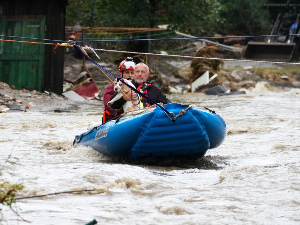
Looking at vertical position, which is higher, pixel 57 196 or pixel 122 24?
pixel 122 24

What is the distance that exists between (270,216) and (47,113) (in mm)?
8216

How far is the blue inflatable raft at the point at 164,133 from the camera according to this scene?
4.86 m

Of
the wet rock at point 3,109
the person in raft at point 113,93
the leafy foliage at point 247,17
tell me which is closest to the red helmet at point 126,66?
the person in raft at point 113,93

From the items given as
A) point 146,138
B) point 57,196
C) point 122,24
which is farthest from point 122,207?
point 122,24

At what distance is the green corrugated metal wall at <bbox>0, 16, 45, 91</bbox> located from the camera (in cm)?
1302

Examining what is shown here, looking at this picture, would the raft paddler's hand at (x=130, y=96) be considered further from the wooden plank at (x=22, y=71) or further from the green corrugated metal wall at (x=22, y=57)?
the wooden plank at (x=22, y=71)

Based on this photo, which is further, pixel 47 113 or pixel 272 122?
pixel 47 113

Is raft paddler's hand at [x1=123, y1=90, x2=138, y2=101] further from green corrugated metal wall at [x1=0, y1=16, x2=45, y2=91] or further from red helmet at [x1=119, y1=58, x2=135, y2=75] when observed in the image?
green corrugated metal wall at [x1=0, y1=16, x2=45, y2=91]

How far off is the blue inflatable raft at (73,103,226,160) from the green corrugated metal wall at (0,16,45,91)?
827 cm

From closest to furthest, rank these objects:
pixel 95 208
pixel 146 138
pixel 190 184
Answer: pixel 95 208 < pixel 190 184 < pixel 146 138

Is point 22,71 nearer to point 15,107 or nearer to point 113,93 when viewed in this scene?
point 15,107

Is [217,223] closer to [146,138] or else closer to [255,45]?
[146,138]

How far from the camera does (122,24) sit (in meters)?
18.0

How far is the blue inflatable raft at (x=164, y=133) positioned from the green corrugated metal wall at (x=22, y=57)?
8271mm
